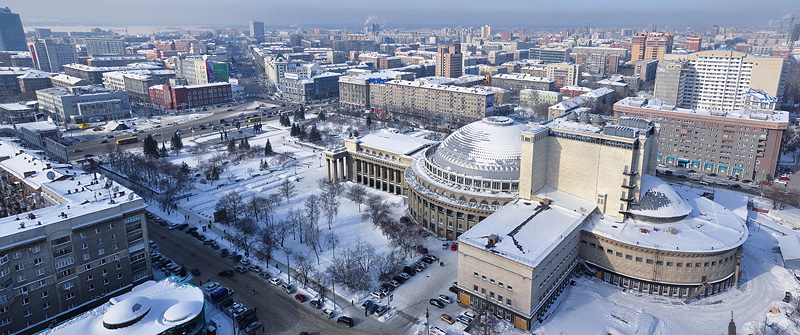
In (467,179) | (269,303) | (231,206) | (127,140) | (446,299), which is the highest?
(467,179)

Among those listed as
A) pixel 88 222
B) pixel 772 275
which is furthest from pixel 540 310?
pixel 88 222

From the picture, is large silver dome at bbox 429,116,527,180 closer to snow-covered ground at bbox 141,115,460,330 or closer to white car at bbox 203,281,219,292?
snow-covered ground at bbox 141,115,460,330

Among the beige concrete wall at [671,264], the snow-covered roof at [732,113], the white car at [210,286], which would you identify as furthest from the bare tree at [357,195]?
the snow-covered roof at [732,113]

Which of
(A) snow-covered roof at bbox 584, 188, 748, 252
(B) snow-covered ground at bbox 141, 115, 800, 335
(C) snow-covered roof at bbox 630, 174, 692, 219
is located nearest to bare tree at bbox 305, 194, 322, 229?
(B) snow-covered ground at bbox 141, 115, 800, 335

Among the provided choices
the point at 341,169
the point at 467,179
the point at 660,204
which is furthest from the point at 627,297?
the point at 341,169

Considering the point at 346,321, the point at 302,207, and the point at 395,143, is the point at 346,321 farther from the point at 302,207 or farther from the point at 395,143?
the point at 395,143

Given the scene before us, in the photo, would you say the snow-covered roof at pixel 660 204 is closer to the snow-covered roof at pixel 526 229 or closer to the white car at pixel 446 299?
the snow-covered roof at pixel 526 229

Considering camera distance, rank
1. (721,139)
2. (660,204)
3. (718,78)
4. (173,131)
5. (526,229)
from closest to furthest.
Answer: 1. (526,229)
2. (660,204)
3. (721,139)
4. (173,131)
5. (718,78)
